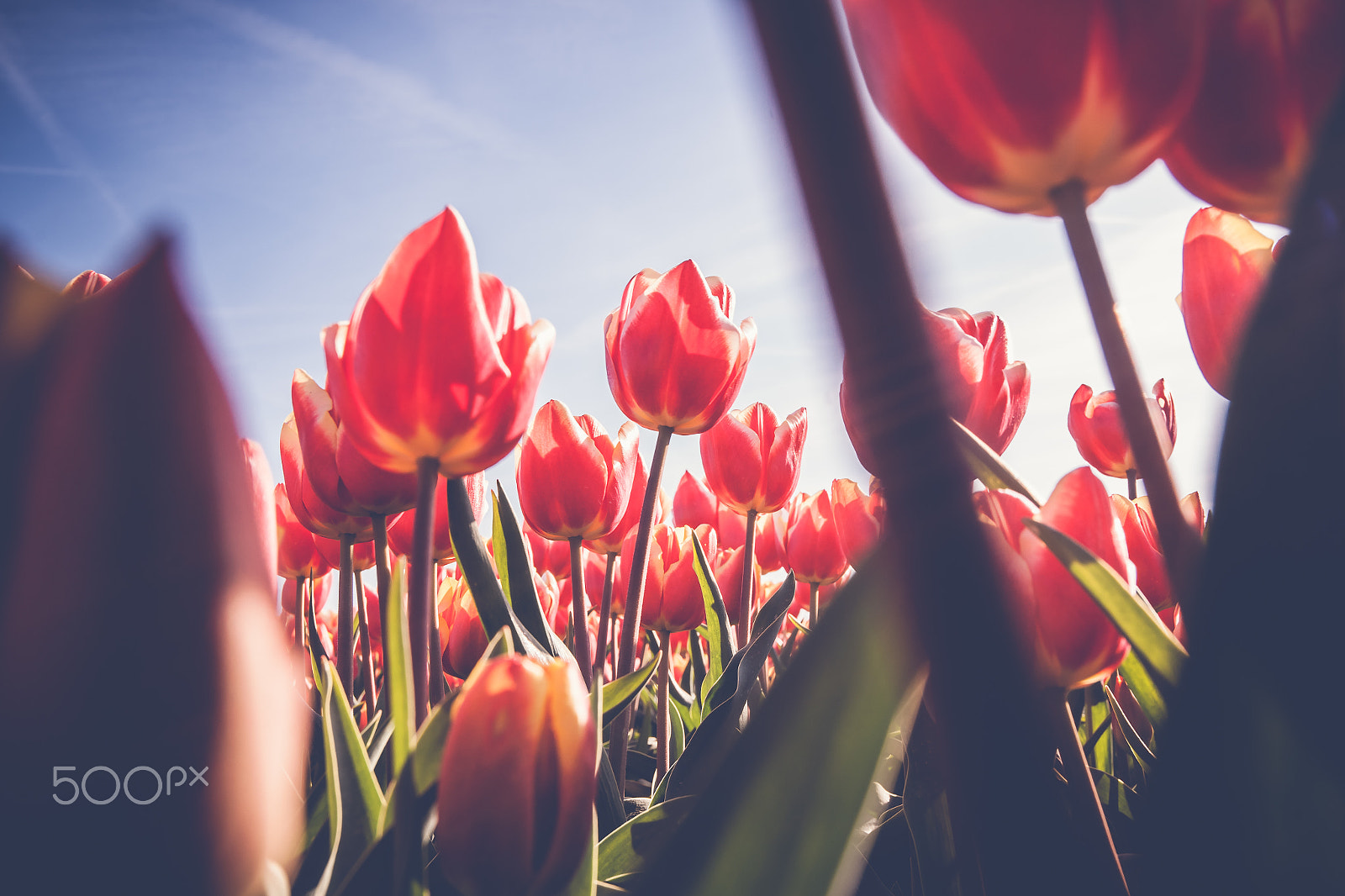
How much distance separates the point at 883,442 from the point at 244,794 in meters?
0.25

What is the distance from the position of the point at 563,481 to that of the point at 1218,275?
29.0 inches

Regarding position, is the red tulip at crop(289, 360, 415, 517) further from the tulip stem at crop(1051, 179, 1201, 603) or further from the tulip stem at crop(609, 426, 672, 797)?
the tulip stem at crop(1051, 179, 1201, 603)

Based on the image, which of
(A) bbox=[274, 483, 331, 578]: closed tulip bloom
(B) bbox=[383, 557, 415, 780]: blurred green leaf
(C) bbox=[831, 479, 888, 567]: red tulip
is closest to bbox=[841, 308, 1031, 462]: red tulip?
(C) bbox=[831, 479, 888, 567]: red tulip

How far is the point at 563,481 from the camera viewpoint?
97cm

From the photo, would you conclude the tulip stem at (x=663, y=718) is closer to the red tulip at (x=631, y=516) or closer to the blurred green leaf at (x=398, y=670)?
the red tulip at (x=631, y=516)

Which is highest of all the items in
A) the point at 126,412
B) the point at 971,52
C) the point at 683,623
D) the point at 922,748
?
the point at 971,52

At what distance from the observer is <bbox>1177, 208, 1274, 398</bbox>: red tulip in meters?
0.45

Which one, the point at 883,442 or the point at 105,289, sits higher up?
the point at 105,289

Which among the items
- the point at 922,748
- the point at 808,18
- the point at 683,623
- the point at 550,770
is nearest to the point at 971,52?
the point at 808,18

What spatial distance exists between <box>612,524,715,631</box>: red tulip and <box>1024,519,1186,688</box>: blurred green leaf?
3.03 feet

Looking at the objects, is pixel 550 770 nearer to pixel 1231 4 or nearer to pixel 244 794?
pixel 244 794

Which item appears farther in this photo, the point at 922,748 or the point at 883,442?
the point at 922,748

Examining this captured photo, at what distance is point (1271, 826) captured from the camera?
216 millimetres

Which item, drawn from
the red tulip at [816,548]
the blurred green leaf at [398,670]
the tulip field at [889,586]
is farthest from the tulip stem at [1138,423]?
the red tulip at [816,548]
